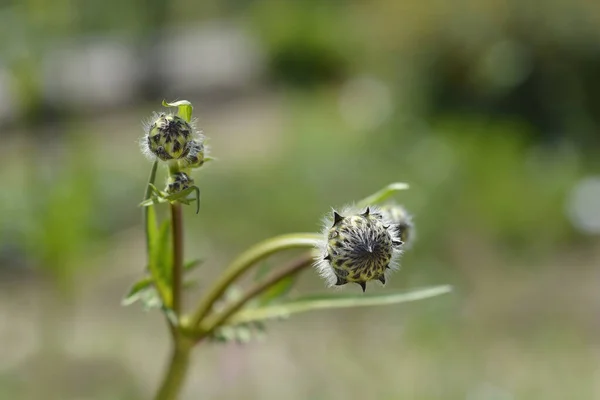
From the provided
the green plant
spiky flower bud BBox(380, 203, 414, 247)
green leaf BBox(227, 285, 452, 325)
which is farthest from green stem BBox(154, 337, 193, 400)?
spiky flower bud BBox(380, 203, 414, 247)

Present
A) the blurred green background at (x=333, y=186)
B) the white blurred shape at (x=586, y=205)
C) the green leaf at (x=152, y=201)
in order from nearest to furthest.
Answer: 1. the green leaf at (x=152, y=201)
2. the blurred green background at (x=333, y=186)
3. the white blurred shape at (x=586, y=205)

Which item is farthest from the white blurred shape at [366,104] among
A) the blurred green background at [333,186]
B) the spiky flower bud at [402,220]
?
the spiky flower bud at [402,220]

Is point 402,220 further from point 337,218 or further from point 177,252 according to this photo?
point 177,252

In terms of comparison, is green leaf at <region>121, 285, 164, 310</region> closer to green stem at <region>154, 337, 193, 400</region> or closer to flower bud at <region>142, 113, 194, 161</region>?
green stem at <region>154, 337, 193, 400</region>

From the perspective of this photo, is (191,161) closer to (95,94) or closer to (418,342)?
(418,342)

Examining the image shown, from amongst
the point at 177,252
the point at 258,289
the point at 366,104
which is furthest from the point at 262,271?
the point at 366,104

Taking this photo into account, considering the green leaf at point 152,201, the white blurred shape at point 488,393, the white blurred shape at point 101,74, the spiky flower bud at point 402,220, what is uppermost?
the white blurred shape at point 101,74

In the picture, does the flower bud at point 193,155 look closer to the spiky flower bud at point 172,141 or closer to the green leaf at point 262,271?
the spiky flower bud at point 172,141

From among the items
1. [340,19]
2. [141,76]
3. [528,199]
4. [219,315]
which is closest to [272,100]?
[141,76]
